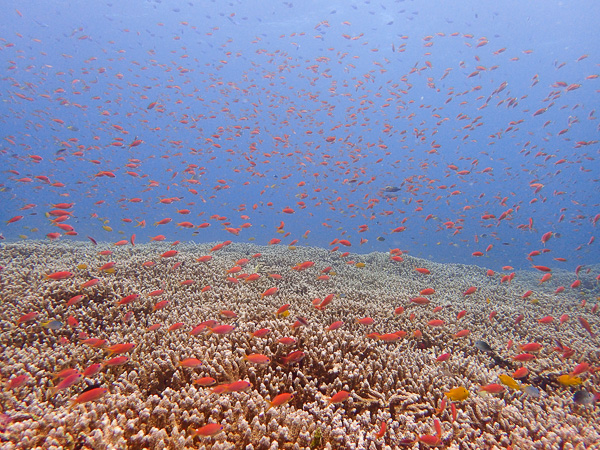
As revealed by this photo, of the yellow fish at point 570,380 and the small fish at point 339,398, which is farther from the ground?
the yellow fish at point 570,380

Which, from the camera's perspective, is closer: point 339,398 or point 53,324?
point 339,398

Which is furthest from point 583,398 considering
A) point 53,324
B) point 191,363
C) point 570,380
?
point 53,324

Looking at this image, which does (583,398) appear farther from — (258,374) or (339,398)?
(258,374)

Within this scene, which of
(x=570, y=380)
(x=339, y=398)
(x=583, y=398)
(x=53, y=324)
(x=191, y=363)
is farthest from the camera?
(x=53, y=324)

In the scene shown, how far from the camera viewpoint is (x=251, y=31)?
4769cm

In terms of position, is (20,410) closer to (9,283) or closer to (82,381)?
(82,381)

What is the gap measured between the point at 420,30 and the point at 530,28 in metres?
15.4

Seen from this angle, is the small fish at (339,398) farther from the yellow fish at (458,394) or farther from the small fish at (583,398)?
the small fish at (583,398)

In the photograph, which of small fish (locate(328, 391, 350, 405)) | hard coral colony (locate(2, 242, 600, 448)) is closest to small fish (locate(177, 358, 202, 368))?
hard coral colony (locate(2, 242, 600, 448))

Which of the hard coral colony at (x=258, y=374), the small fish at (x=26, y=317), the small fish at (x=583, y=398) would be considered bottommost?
the small fish at (x=26, y=317)

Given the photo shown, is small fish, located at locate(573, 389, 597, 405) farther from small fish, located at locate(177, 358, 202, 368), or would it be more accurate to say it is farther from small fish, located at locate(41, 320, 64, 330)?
small fish, located at locate(41, 320, 64, 330)

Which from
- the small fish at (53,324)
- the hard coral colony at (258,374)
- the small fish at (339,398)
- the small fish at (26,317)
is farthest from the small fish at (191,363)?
the small fish at (26,317)

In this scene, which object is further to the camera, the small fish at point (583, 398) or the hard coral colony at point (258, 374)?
the small fish at point (583, 398)

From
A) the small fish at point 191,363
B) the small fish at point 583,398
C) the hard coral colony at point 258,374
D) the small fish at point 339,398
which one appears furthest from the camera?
the small fish at point 583,398
